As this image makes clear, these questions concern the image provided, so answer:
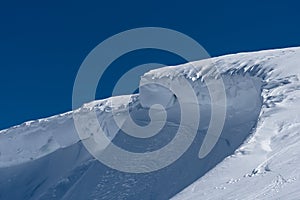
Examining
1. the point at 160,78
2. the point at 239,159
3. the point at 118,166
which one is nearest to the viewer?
the point at 239,159

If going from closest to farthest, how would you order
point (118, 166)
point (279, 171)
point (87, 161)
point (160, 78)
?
point (279, 171) → point (118, 166) → point (160, 78) → point (87, 161)

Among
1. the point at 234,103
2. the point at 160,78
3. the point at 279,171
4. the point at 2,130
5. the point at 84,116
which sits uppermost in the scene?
the point at 2,130

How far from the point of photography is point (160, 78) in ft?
159

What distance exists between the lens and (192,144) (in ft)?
139

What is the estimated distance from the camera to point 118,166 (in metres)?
45.1

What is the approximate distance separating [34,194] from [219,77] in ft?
69.8

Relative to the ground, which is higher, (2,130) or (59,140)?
(2,130)

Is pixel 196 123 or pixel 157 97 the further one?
pixel 157 97

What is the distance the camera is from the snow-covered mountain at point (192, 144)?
25641 millimetres

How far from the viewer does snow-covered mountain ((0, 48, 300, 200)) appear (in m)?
25.6

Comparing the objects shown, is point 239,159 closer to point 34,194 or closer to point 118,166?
point 118,166

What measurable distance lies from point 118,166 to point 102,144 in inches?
317

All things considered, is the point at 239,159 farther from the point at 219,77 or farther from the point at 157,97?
the point at 157,97

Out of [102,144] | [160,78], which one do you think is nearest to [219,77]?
[160,78]
